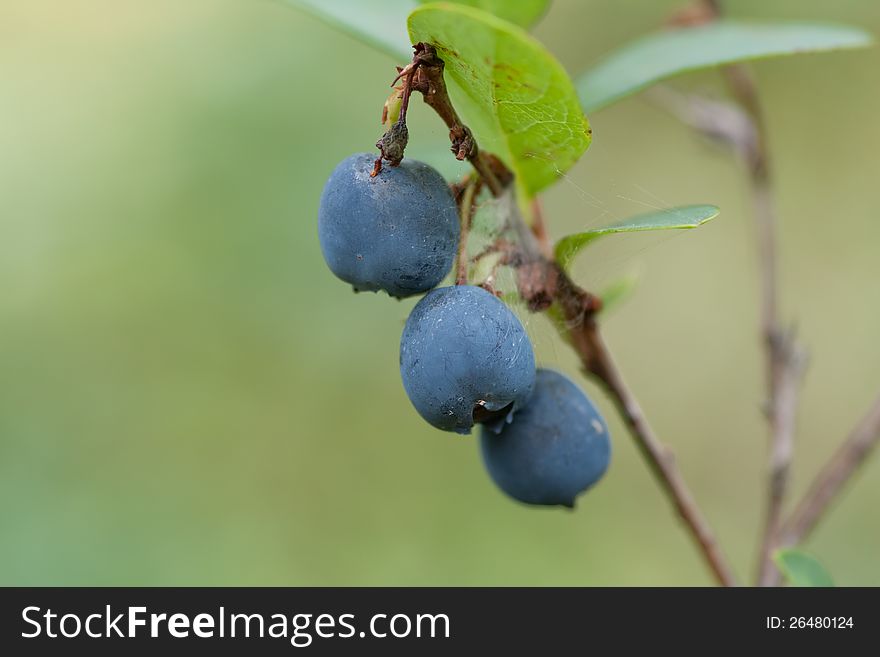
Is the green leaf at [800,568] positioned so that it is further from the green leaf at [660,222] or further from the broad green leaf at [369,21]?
the broad green leaf at [369,21]

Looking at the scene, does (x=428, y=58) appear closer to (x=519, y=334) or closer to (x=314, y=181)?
(x=519, y=334)

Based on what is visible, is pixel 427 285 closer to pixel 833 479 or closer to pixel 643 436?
pixel 643 436

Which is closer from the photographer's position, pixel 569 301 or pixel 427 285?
pixel 427 285

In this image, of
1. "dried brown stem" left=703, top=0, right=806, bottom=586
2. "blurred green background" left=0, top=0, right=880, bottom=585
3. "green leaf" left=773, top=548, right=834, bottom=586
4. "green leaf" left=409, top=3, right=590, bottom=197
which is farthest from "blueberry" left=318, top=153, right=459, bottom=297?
"blurred green background" left=0, top=0, right=880, bottom=585

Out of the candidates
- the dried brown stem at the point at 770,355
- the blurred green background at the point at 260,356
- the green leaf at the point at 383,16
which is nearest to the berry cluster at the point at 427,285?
the green leaf at the point at 383,16

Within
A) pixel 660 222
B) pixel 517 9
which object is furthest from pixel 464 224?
pixel 517 9
